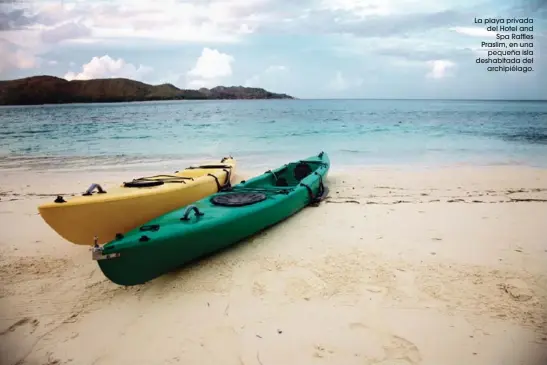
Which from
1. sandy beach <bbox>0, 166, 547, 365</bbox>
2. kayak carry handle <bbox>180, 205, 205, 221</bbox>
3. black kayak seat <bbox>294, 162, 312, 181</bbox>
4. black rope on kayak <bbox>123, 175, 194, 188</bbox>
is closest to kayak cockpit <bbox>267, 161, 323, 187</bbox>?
black kayak seat <bbox>294, 162, 312, 181</bbox>

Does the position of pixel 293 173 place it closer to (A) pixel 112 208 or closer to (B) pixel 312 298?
(A) pixel 112 208

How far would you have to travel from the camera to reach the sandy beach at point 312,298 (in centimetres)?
207

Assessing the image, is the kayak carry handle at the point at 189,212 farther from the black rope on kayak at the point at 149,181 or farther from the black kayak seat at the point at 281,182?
the black kayak seat at the point at 281,182

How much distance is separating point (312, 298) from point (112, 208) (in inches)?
70.3

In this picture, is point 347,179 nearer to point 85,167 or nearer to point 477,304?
point 477,304

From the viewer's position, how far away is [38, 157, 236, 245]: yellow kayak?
2.88 metres

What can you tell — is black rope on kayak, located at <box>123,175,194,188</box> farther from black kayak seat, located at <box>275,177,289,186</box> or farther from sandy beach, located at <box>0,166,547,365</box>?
black kayak seat, located at <box>275,177,289,186</box>

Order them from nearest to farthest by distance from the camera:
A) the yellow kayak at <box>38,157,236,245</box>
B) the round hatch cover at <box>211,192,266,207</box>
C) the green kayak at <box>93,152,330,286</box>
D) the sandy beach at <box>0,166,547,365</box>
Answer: the sandy beach at <box>0,166,547,365</box> → the green kayak at <box>93,152,330,286</box> → the yellow kayak at <box>38,157,236,245</box> → the round hatch cover at <box>211,192,266,207</box>

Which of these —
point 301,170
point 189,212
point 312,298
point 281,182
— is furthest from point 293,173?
point 312,298

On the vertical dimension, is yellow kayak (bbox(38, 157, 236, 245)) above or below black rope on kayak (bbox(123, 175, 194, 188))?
below

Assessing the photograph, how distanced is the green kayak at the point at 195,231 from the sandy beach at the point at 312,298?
18 centimetres

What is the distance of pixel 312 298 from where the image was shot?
259 centimetres

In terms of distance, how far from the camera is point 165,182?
3.94 m

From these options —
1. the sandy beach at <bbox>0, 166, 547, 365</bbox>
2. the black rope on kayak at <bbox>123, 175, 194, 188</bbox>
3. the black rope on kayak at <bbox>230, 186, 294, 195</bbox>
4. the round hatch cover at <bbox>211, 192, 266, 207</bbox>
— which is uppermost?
the black rope on kayak at <bbox>123, 175, 194, 188</bbox>
